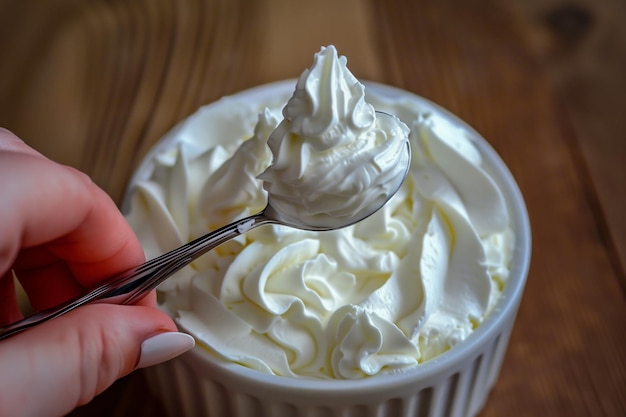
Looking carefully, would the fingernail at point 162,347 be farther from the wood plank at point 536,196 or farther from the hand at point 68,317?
the wood plank at point 536,196

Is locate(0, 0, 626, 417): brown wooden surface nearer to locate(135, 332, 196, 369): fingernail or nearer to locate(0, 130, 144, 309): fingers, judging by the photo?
locate(0, 130, 144, 309): fingers

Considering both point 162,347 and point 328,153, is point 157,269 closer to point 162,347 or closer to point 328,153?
point 162,347

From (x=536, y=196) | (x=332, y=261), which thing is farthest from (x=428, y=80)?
(x=332, y=261)

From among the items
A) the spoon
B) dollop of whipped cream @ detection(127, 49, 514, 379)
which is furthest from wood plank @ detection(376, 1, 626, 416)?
the spoon

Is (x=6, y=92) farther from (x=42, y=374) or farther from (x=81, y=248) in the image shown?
(x=42, y=374)

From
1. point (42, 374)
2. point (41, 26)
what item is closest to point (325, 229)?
point (42, 374)

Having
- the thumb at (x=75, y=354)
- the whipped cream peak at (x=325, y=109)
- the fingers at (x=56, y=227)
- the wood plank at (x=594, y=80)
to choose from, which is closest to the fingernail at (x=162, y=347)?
the thumb at (x=75, y=354)
